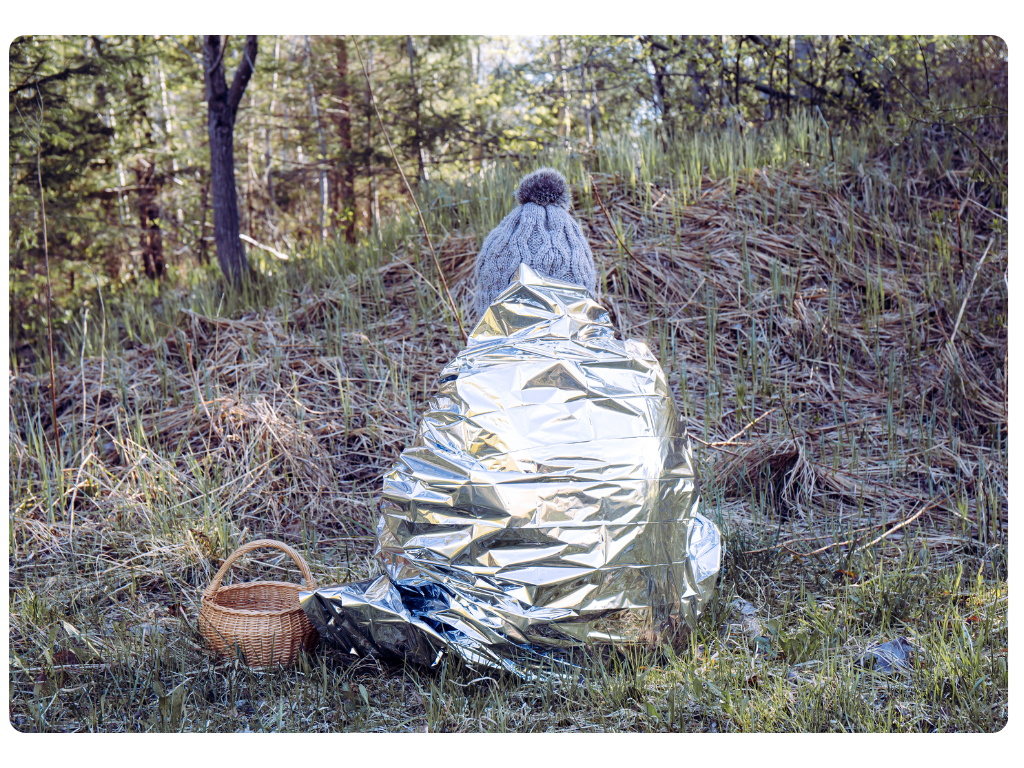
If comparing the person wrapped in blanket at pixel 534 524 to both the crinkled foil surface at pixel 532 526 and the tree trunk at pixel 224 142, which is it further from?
the tree trunk at pixel 224 142

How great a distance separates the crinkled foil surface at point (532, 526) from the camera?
1.76 metres

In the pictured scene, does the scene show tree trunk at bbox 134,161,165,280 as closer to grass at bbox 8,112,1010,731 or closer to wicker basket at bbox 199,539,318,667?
grass at bbox 8,112,1010,731

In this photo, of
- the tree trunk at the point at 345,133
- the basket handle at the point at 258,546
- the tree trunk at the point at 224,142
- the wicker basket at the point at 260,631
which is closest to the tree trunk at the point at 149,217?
the tree trunk at the point at 345,133

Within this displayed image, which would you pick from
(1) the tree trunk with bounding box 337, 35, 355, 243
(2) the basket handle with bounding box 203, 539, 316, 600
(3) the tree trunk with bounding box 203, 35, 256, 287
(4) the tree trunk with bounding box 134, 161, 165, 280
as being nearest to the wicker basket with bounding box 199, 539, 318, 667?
(2) the basket handle with bounding box 203, 539, 316, 600

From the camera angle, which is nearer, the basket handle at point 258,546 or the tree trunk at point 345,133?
the basket handle at point 258,546

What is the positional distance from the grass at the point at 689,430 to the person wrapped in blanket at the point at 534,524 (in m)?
0.13

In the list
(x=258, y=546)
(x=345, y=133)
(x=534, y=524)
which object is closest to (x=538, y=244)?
(x=534, y=524)

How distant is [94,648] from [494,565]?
1.30 m

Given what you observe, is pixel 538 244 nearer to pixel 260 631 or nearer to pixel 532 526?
pixel 532 526

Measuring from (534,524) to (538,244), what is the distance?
3.43 feet

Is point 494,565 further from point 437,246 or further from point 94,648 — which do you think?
point 437,246

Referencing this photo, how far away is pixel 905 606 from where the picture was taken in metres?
2.15

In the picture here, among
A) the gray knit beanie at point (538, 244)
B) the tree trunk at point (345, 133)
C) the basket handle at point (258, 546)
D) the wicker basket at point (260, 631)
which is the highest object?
the tree trunk at point (345, 133)

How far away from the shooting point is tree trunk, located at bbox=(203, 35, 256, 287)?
520cm
